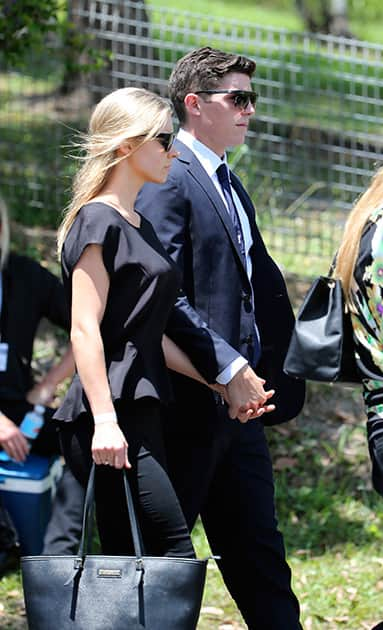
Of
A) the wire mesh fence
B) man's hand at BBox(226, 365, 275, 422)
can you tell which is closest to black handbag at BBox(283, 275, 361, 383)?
man's hand at BBox(226, 365, 275, 422)

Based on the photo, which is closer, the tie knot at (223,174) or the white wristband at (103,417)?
the white wristband at (103,417)

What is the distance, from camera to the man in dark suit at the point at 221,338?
355cm

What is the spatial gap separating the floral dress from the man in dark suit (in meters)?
0.34

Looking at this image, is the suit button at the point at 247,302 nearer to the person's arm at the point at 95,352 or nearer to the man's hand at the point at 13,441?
the person's arm at the point at 95,352

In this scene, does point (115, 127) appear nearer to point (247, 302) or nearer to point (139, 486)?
point (247, 302)

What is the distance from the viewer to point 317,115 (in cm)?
710

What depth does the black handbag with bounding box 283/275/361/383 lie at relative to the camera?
132 inches

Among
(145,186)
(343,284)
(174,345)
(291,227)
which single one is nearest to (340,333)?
(343,284)

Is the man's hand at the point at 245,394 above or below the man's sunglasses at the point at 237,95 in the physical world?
below

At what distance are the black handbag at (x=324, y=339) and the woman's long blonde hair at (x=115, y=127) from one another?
65cm

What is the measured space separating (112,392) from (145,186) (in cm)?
75

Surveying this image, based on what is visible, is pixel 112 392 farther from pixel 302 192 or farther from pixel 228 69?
pixel 302 192

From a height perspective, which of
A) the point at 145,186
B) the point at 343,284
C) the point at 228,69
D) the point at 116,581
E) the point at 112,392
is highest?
the point at 228,69

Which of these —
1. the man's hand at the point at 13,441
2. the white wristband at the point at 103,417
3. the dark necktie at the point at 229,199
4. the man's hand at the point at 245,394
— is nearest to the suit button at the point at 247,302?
the dark necktie at the point at 229,199
